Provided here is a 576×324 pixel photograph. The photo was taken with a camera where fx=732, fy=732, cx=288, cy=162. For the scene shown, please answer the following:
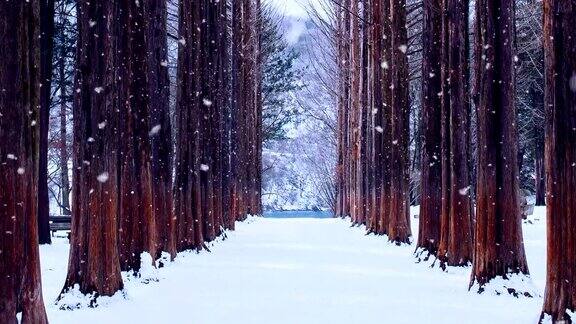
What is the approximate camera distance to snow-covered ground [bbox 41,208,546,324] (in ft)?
23.6

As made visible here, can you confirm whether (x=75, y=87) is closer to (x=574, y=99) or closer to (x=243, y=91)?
(x=574, y=99)

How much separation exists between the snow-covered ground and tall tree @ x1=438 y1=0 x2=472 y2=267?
0.43 m

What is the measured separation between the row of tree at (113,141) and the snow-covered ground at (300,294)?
700 millimetres

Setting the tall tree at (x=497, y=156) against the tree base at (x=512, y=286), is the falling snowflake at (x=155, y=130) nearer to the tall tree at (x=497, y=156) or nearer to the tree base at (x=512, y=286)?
the tall tree at (x=497, y=156)

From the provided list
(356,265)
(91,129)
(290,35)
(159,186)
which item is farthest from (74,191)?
(290,35)

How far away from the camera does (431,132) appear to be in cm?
1355

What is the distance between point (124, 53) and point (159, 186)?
3.64 m

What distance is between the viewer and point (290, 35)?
19962cm

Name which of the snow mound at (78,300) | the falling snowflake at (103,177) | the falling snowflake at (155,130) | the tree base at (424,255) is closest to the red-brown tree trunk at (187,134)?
the falling snowflake at (155,130)

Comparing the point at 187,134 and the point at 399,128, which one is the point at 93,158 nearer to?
the point at 187,134

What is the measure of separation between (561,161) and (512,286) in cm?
295

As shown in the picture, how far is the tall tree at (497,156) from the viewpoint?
342 inches

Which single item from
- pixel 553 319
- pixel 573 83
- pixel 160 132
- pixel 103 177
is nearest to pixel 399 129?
pixel 160 132

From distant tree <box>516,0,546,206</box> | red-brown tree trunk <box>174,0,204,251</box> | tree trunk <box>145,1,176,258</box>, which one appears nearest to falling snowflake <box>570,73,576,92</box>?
tree trunk <box>145,1,176,258</box>
